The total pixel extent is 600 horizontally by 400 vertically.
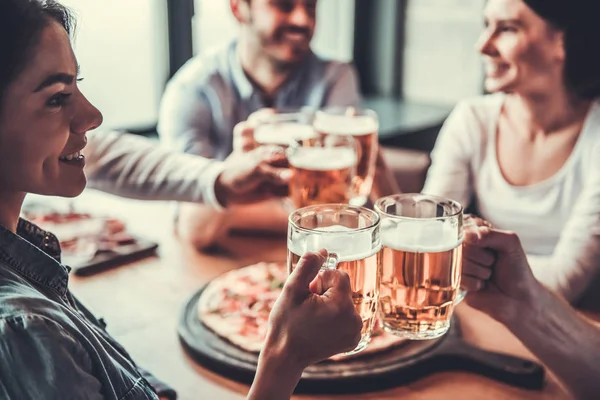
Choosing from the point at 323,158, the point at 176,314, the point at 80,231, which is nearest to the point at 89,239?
the point at 80,231

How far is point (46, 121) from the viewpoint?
0.86m

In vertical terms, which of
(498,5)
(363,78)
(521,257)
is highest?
(498,5)

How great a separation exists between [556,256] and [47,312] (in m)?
1.22

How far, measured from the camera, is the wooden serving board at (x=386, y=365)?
43.7 inches

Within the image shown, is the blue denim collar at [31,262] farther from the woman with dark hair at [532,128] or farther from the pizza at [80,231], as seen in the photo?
the woman with dark hair at [532,128]

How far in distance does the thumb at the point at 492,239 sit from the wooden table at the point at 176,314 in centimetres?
23

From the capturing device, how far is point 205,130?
2.36 m

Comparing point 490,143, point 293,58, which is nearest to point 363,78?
point 293,58

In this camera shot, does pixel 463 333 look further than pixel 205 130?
No

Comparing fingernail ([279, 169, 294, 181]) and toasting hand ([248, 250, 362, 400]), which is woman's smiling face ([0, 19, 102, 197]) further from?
fingernail ([279, 169, 294, 181])

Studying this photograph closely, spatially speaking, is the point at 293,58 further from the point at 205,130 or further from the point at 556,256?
the point at 556,256

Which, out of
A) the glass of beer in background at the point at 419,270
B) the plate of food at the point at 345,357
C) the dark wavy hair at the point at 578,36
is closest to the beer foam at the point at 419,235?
the glass of beer in background at the point at 419,270

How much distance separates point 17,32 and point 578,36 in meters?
1.53

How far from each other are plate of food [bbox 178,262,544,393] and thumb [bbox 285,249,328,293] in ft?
1.16
